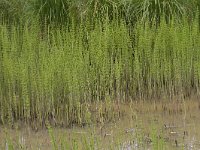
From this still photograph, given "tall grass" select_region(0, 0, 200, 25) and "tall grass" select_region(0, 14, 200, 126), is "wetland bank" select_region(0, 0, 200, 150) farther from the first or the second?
"tall grass" select_region(0, 0, 200, 25)

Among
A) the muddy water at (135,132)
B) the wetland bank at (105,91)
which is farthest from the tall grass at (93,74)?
the muddy water at (135,132)

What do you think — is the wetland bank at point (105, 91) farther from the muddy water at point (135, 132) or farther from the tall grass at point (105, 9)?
the tall grass at point (105, 9)

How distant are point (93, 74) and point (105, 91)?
0.83 feet

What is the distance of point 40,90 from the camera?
4250 millimetres

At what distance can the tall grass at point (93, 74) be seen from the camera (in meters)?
Answer: 4.23

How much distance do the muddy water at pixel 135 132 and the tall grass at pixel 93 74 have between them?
0.14m

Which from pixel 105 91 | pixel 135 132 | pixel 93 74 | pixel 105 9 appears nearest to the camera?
pixel 135 132

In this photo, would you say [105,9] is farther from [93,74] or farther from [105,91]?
[105,91]

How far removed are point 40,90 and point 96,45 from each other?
1.01 metres

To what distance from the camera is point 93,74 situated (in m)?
4.54

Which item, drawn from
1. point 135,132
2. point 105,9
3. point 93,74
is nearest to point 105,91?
point 93,74

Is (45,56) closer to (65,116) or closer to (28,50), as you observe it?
(28,50)

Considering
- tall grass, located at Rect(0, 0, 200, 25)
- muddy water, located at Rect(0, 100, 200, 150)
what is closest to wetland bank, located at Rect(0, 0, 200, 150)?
muddy water, located at Rect(0, 100, 200, 150)

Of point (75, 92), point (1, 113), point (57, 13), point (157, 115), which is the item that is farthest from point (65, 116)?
point (57, 13)
